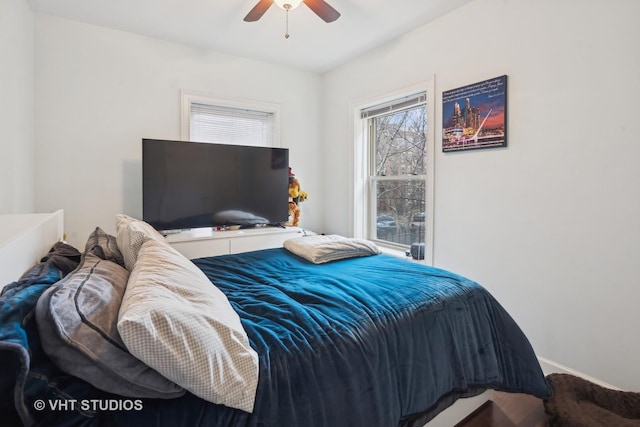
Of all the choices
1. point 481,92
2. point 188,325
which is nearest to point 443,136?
point 481,92

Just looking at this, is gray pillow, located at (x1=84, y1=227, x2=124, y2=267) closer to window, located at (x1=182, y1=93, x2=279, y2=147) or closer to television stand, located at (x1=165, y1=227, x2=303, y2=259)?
television stand, located at (x1=165, y1=227, x2=303, y2=259)

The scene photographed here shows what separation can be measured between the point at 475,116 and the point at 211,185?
7.60ft

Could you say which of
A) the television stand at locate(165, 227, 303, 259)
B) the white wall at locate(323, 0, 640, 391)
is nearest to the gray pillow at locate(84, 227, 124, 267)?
the television stand at locate(165, 227, 303, 259)

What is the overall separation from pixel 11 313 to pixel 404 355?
117cm

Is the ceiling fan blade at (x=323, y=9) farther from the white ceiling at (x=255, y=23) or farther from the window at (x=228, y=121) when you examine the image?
the window at (x=228, y=121)

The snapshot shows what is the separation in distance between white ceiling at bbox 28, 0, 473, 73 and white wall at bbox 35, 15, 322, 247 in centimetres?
14

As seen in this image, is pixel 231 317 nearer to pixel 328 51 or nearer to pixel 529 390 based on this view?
Result: pixel 529 390

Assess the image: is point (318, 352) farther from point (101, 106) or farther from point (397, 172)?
point (101, 106)

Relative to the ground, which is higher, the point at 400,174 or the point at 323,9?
the point at 323,9

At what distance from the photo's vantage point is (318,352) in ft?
3.37

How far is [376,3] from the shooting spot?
7.91ft

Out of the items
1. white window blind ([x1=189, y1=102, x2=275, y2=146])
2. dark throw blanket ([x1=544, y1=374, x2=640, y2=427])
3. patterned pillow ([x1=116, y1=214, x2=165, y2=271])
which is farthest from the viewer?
white window blind ([x1=189, y1=102, x2=275, y2=146])

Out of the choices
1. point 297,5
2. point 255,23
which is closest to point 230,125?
point 255,23

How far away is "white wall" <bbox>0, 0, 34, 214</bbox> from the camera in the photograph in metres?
1.87
